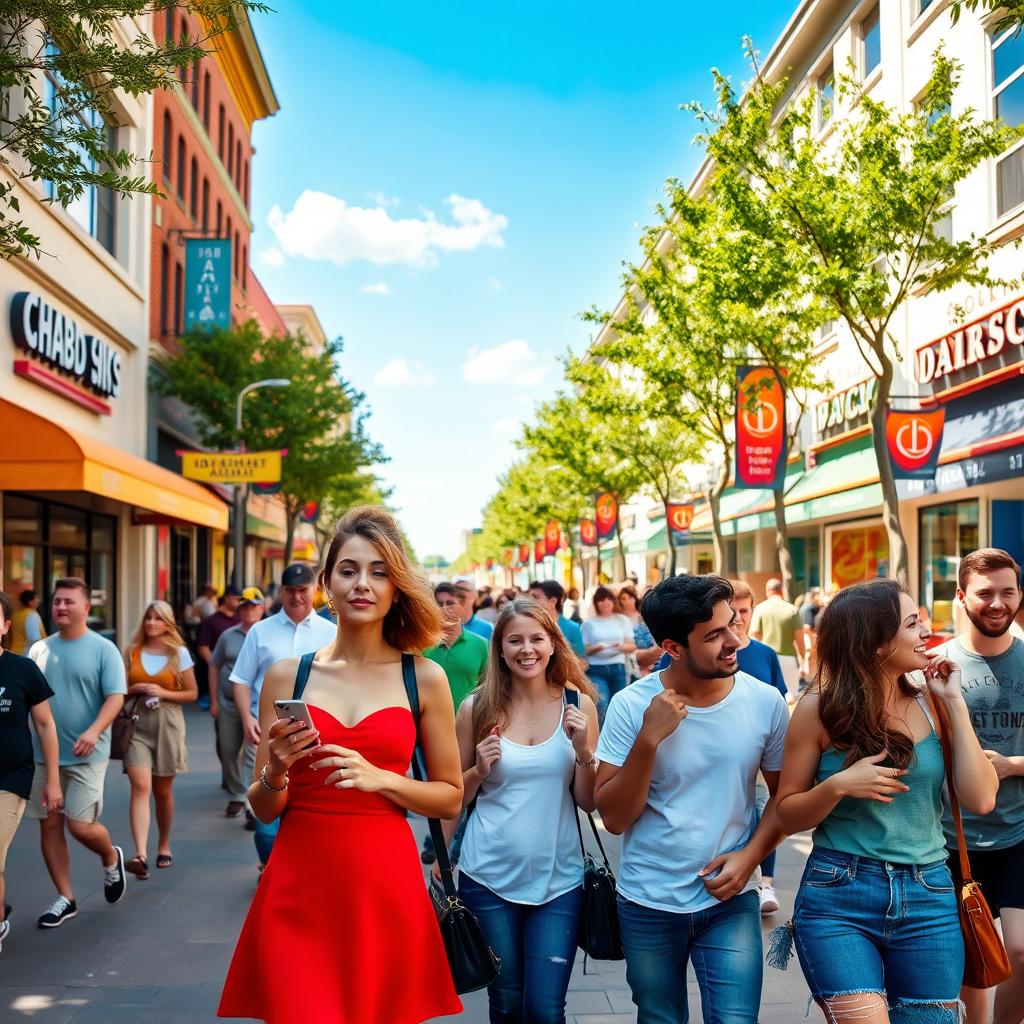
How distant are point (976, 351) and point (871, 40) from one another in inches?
366

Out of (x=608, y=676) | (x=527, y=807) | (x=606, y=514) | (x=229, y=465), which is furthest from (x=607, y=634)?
(x=606, y=514)

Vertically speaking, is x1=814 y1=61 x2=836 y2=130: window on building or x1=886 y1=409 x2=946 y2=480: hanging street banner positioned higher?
x1=814 y1=61 x2=836 y2=130: window on building

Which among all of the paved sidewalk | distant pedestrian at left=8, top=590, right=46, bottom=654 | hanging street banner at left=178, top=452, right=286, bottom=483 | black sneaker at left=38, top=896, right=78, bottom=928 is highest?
hanging street banner at left=178, top=452, right=286, bottom=483

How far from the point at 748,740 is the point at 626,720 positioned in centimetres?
37

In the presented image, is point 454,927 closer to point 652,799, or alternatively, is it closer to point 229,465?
point 652,799

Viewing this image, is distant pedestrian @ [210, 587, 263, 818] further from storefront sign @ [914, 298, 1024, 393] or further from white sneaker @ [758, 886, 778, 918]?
storefront sign @ [914, 298, 1024, 393]

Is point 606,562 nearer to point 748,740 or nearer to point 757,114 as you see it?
point 757,114

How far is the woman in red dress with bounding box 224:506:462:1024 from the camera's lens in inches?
113

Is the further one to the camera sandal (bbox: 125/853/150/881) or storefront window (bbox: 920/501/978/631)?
storefront window (bbox: 920/501/978/631)

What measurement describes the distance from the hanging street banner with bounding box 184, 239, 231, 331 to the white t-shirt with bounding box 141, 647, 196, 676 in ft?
64.2

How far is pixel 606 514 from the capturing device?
110 ft

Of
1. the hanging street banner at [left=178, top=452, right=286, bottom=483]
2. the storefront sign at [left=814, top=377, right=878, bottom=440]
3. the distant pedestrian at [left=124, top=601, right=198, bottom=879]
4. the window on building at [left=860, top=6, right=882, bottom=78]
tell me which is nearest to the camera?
the distant pedestrian at [left=124, top=601, right=198, bottom=879]

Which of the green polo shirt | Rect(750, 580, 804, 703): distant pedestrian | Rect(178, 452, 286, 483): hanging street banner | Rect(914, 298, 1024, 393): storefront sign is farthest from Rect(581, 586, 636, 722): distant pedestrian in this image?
Rect(178, 452, 286, 483): hanging street banner

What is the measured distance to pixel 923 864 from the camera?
315cm
